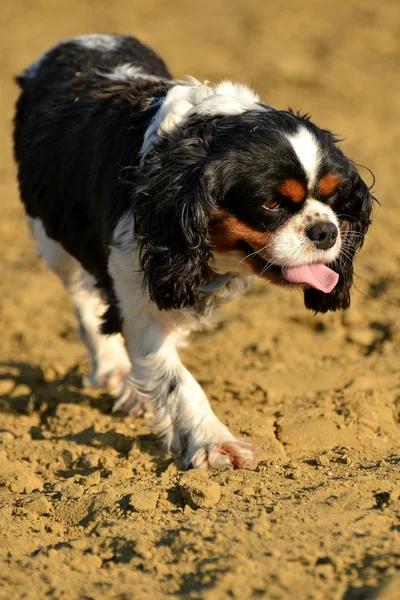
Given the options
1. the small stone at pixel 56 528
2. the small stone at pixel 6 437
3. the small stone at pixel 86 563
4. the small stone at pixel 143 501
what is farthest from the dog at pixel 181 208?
the small stone at pixel 86 563

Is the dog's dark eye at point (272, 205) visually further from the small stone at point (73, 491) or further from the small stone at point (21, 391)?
the small stone at point (21, 391)

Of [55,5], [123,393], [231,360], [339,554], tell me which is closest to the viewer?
[339,554]

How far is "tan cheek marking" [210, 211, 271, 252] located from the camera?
16.7 ft

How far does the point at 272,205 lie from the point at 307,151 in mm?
314

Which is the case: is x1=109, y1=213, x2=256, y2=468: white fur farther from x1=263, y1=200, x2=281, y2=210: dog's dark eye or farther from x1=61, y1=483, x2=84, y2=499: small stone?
x1=263, y1=200, x2=281, y2=210: dog's dark eye

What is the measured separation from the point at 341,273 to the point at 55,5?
14497 millimetres

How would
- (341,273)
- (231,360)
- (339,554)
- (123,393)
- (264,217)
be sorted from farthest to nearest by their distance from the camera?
1. (231,360)
2. (123,393)
3. (341,273)
4. (264,217)
5. (339,554)

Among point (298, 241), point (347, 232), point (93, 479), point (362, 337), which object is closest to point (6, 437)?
point (93, 479)

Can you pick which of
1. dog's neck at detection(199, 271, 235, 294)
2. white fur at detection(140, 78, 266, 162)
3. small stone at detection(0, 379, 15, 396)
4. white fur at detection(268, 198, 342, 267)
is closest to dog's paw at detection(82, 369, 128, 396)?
small stone at detection(0, 379, 15, 396)

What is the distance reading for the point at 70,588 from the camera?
13.0ft

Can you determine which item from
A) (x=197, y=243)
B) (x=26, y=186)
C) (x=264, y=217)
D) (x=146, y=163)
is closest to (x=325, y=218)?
(x=264, y=217)

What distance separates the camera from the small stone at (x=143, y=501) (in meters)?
4.77

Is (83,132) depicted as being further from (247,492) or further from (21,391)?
(247,492)

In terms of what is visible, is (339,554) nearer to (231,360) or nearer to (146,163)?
(146,163)
